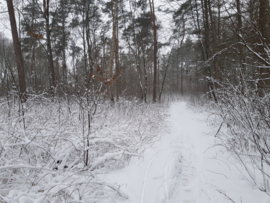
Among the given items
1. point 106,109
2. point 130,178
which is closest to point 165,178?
point 130,178

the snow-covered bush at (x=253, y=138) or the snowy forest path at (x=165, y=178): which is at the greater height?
the snow-covered bush at (x=253, y=138)

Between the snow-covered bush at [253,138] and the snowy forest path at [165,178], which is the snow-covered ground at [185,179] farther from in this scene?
the snow-covered bush at [253,138]

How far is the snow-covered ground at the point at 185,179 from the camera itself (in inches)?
64.8

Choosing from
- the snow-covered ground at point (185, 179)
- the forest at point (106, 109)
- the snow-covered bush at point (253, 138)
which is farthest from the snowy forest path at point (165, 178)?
the snow-covered bush at point (253, 138)

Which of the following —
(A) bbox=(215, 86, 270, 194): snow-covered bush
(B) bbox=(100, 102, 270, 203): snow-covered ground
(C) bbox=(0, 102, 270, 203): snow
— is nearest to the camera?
(C) bbox=(0, 102, 270, 203): snow

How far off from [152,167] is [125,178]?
→ 50 centimetres

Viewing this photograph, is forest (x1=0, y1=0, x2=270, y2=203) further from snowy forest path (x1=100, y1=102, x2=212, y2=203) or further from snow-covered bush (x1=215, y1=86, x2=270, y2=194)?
snowy forest path (x1=100, y1=102, x2=212, y2=203)

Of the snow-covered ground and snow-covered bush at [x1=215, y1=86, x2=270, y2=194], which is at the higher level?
snow-covered bush at [x1=215, y1=86, x2=270, y2=194]

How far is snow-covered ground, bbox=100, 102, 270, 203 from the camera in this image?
5.40ft

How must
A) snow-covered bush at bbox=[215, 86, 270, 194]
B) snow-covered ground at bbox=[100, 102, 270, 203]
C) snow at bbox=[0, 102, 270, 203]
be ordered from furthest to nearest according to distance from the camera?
snow-covered bush at bbox=[215, 86, 270, 194] → snow-covered ground at bbox=[100, 102, 270, 203] → snow at bbox=[0, 102, 270, 203]

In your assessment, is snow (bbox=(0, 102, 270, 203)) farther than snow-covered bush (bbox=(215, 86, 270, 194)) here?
No

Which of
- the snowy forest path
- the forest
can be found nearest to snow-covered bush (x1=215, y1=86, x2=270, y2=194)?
the forest

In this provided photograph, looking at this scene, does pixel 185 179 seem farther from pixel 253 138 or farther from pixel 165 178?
pixel 253 138

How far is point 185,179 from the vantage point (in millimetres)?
2057
